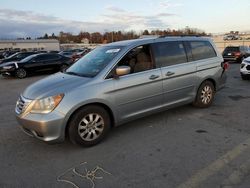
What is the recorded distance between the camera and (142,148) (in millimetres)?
4305

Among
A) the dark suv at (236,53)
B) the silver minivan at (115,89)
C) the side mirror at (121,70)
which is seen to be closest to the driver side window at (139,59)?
the silver minivan at (115,89)

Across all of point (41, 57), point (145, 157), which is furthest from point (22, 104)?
point (41, 57)

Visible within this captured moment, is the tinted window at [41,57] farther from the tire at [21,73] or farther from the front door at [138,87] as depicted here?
the front door at [138,87]

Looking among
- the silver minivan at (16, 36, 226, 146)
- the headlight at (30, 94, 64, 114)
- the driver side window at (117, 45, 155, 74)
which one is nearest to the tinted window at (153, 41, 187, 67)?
the silver minivan at (16, 36, 226, 146)

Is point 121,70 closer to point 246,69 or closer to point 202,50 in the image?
point 202,50

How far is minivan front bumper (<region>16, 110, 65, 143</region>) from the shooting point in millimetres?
3984

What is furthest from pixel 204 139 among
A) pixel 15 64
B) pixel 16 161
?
pixel 15 64

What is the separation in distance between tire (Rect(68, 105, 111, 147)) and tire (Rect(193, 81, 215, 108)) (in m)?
2.65

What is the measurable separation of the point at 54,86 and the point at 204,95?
12.2 ft

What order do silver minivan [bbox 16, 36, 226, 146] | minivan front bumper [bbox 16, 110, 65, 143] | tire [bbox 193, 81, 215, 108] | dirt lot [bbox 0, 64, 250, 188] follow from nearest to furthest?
dirt lot [bbox 0, 64, 250, 188] < minivan front bumper [bbox 16, 110, 65, 143] < silver minivan [bbox 16, 36, 226, 146] < tire [bbox 193, 81, 215, 108]

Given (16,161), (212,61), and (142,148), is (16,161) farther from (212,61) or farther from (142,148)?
(212,61)

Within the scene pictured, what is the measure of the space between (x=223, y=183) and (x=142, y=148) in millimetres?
1451

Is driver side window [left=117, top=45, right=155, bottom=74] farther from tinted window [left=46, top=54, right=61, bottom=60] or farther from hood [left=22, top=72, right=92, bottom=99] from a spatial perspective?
tinted window [left=46, top=54, right=61, bottom=60]

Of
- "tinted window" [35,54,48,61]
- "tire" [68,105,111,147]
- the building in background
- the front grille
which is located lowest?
"tire" [68,105,111,147]
